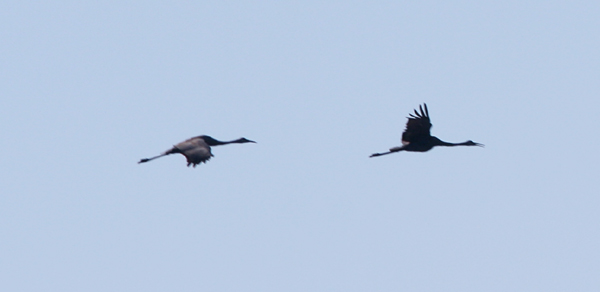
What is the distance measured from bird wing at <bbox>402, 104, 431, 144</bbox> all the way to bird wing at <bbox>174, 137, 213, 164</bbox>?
6.55m

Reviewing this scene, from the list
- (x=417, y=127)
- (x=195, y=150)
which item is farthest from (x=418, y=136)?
(x=195, y=150)

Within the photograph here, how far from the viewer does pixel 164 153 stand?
5262 cm

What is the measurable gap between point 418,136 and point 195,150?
7.40 m

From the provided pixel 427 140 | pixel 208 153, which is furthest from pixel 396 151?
pixel 208 153

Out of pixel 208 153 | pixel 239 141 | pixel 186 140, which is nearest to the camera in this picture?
pixel 208 153

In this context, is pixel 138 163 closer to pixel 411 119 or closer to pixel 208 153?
pixel 208 153

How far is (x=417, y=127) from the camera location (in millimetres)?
51062

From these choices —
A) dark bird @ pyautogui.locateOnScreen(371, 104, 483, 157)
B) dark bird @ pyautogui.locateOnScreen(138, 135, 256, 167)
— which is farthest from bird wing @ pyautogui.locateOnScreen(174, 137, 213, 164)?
dark bird @ pyautogui.locateOnScreen(371, 104, 483, 157)

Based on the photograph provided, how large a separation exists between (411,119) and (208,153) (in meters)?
6.76

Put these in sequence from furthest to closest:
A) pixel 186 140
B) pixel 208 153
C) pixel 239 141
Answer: pixel 239 141
pixel 186 140
pixel 208 153

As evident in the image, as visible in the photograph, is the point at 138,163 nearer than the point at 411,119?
No

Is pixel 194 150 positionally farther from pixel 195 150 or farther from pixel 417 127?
pixel 417 127

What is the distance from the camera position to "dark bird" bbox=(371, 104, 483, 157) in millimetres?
50806

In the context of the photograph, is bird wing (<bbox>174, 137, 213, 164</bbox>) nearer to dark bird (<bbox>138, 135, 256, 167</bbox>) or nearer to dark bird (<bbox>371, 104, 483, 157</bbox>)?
dark bird (<bbox>138, 135, 256, 167</bbox>)
